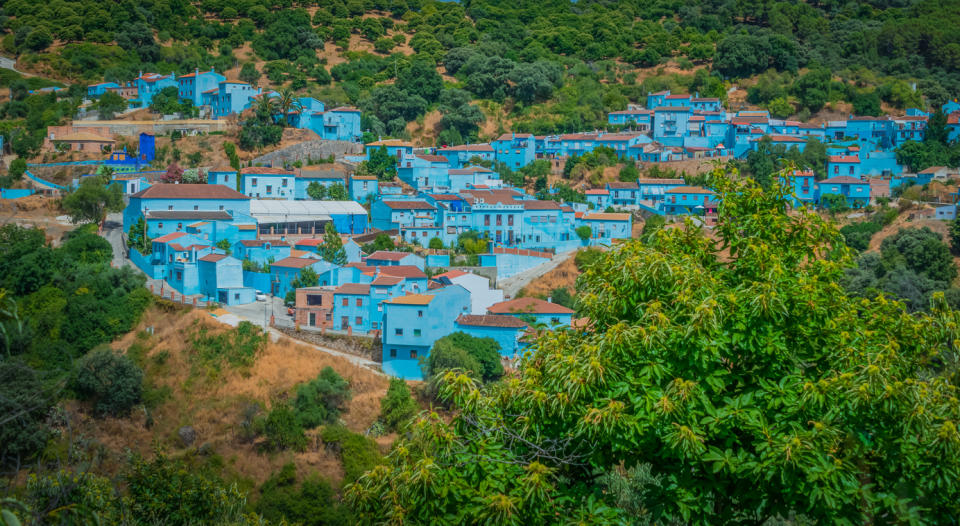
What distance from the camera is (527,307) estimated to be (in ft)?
88.4

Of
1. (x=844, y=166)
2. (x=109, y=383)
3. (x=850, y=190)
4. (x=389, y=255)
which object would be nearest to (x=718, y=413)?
(x=109, y=383)

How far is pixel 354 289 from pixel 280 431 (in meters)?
5.90

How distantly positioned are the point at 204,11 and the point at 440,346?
51444 mm

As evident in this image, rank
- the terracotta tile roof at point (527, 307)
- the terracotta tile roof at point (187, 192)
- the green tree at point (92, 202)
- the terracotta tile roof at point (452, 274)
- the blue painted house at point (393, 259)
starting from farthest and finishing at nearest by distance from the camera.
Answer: the green tree at point (92, 202), the terracotta tile roof at point (187, 192), the blue painted house at point (393, 259), the terracotta tile roof at point (452, 274), the terracotta tile roof at point (527, 307)

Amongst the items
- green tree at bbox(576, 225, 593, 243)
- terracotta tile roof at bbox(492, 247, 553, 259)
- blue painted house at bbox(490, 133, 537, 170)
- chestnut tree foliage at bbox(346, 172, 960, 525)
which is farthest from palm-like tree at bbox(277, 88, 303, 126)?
chestnut tree foliage at bbox(346, 172, 960, 525)

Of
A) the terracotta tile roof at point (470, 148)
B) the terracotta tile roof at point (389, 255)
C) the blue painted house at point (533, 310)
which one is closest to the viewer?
the blue painted house at point (533, 310)

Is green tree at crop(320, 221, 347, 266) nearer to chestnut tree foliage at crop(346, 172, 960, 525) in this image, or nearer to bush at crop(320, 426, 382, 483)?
bush at crop(320, 426, 382, 483)

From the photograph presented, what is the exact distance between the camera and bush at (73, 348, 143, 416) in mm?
23656

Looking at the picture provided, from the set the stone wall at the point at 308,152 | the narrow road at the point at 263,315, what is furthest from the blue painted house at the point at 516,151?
the narrow road at the point at 263,315

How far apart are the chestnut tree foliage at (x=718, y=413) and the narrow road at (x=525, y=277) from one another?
926 inches

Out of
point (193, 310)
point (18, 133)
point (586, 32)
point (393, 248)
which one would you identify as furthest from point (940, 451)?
point (586, 32)

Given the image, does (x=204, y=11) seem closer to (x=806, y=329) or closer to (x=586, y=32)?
(x=586, y=32)

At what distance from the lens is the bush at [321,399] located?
23219mm

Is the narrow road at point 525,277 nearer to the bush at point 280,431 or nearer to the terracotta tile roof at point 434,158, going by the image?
the terracotta tile roof at point 434,158
